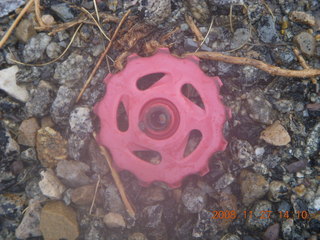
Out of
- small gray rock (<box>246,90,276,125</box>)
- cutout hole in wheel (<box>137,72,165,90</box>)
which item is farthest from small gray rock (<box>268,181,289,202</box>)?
cutout hole in wheel (<box>137,72,165,90</box>)

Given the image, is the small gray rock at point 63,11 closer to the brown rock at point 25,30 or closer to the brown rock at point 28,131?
the brown rock at point 25,30

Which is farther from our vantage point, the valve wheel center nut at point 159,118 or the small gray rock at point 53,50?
the small gray rock at point 53,50

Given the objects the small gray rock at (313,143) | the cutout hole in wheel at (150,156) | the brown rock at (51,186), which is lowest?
the small gray rock at (313,143)

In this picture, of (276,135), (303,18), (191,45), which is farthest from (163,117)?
(303,18)

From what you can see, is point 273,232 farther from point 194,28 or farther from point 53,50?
point 53,50

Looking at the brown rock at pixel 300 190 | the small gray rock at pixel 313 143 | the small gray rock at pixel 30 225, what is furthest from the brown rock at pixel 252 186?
the small gray rock at pixel 30 225

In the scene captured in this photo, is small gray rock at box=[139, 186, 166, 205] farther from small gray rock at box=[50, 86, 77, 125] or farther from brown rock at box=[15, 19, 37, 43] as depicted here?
brown rock at box=[15, 19, 37, 43]

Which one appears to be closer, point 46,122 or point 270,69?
point 270,69
